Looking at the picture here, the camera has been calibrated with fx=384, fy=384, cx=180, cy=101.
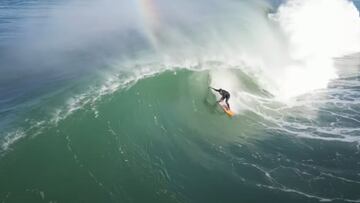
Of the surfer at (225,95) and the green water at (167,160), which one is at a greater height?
the surfer at (225,95)

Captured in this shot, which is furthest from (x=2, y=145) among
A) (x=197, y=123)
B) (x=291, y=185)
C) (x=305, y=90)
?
(x=305, y=90)

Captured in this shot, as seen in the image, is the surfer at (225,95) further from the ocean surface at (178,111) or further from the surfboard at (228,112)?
the ocean surface at (178,111)

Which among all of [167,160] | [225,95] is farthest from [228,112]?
[167,160]

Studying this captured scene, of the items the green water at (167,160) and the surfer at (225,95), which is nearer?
the green water at (167,160)

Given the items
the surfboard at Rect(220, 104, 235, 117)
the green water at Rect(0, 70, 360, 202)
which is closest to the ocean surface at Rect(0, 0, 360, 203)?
the green water at Rect(0, 70, 360, 202)

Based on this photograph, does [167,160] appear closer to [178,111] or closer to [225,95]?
[178,111]

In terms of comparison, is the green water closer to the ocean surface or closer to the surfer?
the ocean surface

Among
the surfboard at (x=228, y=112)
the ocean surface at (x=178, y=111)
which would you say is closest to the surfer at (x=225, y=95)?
the surfboard at (x=228, y=112)

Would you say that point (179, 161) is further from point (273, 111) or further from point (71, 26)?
point (71, 26)

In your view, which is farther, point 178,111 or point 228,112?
point 178,111

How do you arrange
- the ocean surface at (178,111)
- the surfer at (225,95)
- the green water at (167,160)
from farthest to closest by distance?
the surfer at (225,95) → the ocean surface at (178,111) → the green water at (167,160)
